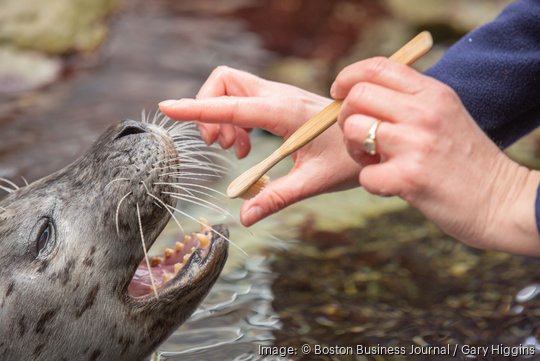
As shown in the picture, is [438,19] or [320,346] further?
[438,19]

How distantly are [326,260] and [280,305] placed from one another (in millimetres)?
528

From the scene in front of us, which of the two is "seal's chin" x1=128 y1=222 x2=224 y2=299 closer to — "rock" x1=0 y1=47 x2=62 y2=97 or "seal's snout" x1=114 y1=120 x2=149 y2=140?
"seal's snout" x1=114 y1=120 x2=149 y2=140

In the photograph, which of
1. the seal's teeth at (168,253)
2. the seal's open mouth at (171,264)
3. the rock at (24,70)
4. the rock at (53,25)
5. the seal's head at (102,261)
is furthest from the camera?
the rock at (53,25)

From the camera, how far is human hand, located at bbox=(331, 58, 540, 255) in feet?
7.82

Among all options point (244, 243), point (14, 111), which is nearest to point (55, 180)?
point (244, 243)

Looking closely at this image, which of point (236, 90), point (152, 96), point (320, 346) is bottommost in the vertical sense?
point (320, 346)

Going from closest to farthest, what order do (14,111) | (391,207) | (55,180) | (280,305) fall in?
(55,180) → (280,305) → (391,207) → (14,111)

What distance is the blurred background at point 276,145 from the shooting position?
3973mm

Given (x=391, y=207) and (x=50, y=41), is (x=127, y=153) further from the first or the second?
(x=50, y=41)

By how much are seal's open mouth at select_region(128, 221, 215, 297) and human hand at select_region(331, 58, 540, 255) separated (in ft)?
3.08

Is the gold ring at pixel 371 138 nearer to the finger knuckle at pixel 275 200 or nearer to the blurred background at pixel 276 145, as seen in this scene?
the finger knuckle at pixel 275 200

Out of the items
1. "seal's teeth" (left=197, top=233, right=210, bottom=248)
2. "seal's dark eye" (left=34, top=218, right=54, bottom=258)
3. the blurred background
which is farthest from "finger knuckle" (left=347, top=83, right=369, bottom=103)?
the blurred background

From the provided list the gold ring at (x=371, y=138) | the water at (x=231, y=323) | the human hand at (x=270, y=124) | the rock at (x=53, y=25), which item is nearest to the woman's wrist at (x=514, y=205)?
the gold ring at (x=371, y=138)

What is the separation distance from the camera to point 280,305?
13.8 feet
